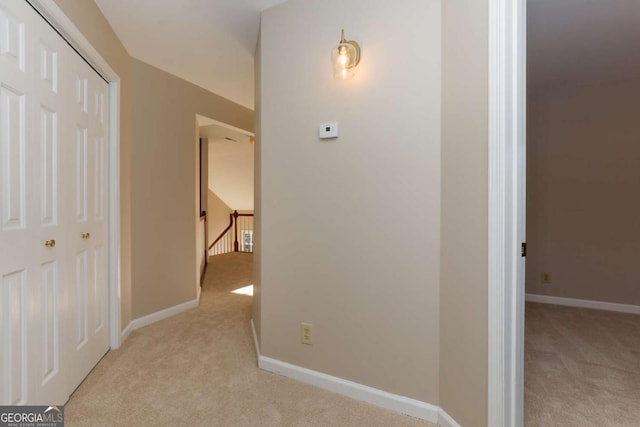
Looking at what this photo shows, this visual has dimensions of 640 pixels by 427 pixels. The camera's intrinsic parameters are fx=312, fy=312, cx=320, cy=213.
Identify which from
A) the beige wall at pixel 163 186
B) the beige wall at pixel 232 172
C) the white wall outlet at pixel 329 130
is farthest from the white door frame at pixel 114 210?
the beige wall at pixel 232 172

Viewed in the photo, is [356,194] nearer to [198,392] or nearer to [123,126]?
[198,392]

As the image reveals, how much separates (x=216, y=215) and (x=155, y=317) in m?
5.37

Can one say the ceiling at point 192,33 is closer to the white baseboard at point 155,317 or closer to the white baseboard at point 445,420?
the white baseboard at point 155,317

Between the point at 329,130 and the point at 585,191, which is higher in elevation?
the point at 329,130

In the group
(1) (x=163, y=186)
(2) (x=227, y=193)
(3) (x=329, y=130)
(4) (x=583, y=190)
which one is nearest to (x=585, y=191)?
(4) (x=583, y=190)

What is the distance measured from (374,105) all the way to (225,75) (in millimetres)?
2018

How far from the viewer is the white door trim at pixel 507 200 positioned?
4.00ft

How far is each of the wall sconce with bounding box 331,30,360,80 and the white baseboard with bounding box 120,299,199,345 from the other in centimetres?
258

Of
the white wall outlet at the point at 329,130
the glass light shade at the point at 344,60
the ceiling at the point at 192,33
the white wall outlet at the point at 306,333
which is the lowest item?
the white wall outlet at the point at 306,333

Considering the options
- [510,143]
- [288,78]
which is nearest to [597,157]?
[510,143]

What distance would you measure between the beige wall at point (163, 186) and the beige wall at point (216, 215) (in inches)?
183

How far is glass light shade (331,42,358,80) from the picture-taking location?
1721 mm

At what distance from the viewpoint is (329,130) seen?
1864 millimetres

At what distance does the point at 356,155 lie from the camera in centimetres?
180
